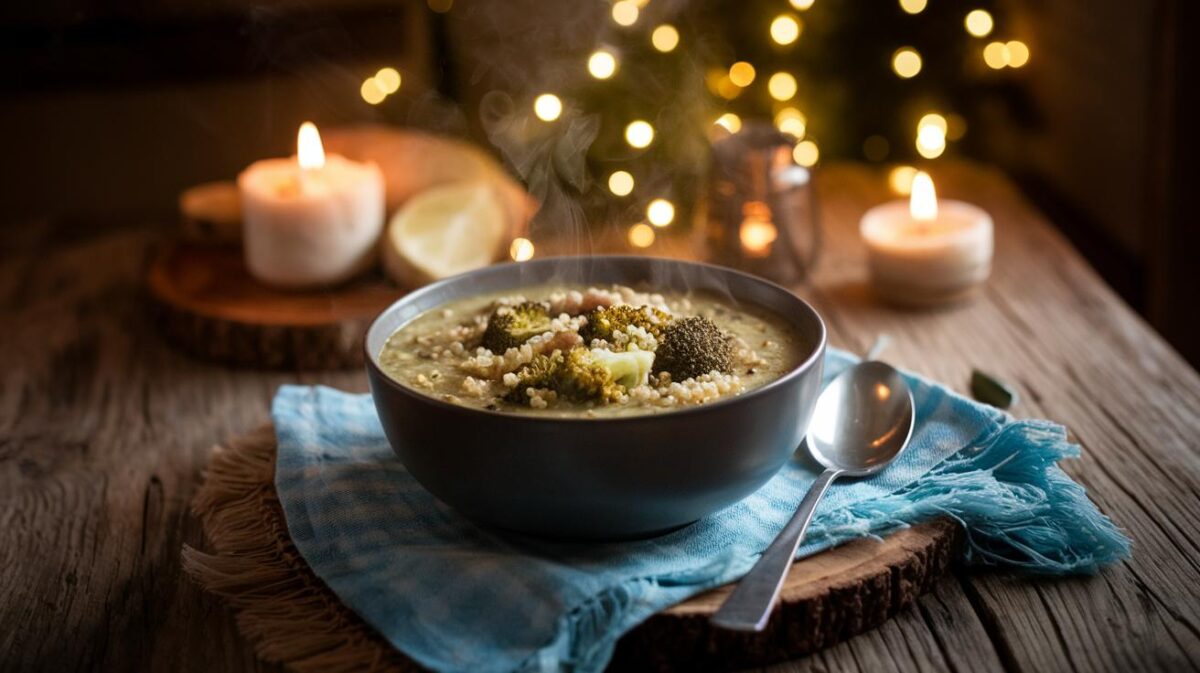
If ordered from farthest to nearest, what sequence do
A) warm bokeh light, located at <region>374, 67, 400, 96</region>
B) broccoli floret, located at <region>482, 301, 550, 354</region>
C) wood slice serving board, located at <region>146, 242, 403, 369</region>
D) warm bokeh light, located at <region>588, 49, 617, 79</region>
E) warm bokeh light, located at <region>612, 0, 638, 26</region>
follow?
1. warm bokeh light, located at <region>374, 67, 400, 96</region>
2. warm bokeh light, located at <region>612, 0, 638, 26</region>
3. warm bokeh light, located at <region>588, 49, 617, 79</region>
4. wood slice serving board, located at <region>146, 242, 403, 369</region>
5. broccoli floret, located at <region>482, 301, 550, 354</region>

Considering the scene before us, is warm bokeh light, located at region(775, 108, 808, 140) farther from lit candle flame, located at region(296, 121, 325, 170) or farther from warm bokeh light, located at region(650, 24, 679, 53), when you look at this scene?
lit candle flame, located at region(296, 121, 325, 170)

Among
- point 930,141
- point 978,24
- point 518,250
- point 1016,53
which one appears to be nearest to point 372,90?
point 518,250

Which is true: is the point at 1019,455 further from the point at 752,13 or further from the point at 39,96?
the point at 39,96

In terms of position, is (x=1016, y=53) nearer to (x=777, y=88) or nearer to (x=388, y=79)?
(x=777, y=88)

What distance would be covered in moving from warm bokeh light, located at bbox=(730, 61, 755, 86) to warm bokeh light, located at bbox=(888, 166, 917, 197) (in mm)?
531

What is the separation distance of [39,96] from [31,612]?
2.67 meters

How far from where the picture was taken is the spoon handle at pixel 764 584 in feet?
4.43

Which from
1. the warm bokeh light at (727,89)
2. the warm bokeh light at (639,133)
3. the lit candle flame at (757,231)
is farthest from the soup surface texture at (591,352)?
the warm bokeh light at (727,89)

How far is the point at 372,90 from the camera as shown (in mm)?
3865

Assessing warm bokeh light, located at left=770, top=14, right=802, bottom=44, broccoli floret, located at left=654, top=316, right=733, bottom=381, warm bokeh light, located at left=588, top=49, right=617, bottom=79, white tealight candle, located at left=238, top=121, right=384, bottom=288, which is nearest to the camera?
broccoli floret, located at left=654, top=316, right=733, bottom=381

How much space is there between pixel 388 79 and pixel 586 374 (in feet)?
8.35

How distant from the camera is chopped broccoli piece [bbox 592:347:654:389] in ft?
5.15

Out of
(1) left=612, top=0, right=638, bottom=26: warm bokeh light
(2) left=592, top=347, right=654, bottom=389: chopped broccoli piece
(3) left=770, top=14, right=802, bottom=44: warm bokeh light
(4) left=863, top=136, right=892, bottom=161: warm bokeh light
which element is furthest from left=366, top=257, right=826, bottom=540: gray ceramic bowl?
(4) left=863, top=136, right=892, bottom=161: warm bokeh light

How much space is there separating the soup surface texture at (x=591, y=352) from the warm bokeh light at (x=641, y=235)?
1.10 m
